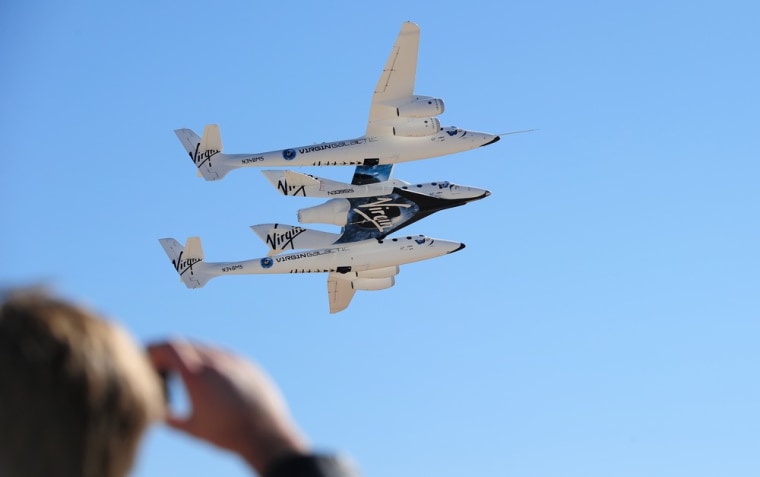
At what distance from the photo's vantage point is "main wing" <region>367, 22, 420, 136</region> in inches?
1923

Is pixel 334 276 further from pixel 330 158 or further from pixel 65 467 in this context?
pixel 65 467

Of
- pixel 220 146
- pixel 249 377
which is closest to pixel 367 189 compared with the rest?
pixel 220 146

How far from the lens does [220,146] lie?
175 feet

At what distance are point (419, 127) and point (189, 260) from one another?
585 inches

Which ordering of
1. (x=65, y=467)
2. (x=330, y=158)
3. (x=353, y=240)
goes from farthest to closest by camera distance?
(x=353, y=240) < (x=330, y=158) < (x=65, y=467)

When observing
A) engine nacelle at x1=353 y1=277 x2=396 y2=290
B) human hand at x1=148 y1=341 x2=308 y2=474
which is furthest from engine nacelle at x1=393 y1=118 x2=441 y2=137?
human hand at x1=148 y1=341 x2=308 y2=474

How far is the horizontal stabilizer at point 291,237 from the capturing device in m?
53.2

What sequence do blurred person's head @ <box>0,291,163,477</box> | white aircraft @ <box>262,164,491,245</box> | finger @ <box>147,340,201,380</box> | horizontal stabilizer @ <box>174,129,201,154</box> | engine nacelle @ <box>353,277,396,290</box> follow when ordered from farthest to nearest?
engine nacelle @ <box>353,277,396,290</box> < horizontal stabilizer @ <box>174,129,201,154</box> < white aircraft @ <box>262,164,491,245</box> < finger @ <box>147,340,201,380</box> < blurred person's head @ <box>0,291,163,477</box>

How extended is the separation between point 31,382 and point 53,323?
0.17m

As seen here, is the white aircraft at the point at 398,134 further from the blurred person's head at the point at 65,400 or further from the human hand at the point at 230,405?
the blurred person's head at the point at 65,400

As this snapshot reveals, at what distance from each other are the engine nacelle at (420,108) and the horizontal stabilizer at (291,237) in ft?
23.1

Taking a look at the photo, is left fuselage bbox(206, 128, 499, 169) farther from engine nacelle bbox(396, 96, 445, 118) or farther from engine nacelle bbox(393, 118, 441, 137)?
engine nacelle bbox(396, 96, 445, 118)

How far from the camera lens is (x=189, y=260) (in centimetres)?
5825

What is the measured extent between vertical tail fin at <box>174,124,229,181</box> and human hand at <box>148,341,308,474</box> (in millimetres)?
48827
